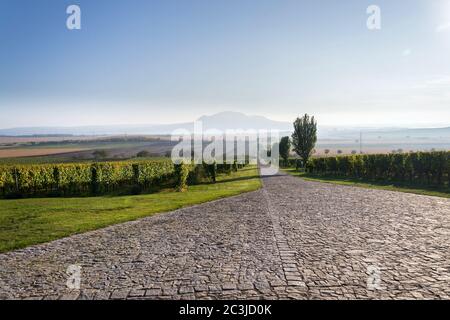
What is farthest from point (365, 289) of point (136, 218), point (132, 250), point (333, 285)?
point (136, 218)

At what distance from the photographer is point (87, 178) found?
90.2 ft

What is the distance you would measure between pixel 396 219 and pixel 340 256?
5603 millimetres

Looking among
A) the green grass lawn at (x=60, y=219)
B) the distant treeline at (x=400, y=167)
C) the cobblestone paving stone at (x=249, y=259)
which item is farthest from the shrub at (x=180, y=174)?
the distant treeline at (x=400, y=167)

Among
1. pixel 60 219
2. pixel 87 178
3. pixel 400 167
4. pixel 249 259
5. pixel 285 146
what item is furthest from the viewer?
pixel 285 146

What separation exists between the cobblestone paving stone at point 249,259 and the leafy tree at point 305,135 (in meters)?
43.4

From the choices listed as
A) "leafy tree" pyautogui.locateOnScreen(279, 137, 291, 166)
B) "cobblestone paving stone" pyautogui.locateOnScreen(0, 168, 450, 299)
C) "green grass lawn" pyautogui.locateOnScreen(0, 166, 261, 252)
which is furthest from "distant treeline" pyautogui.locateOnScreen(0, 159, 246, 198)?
"leafy tree" pyautogui.locateOnScreen(279, 137, 291, 166)

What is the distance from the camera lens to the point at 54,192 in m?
26.1

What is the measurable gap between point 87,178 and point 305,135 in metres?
39.9

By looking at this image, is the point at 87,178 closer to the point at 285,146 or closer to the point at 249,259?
the point at 249,259

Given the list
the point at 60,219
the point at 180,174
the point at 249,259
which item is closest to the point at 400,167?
the point at 180,174

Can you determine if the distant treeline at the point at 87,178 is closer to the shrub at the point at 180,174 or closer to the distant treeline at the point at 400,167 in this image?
the shrub at the point at 180,174

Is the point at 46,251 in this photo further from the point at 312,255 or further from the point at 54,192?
the point at 54,192

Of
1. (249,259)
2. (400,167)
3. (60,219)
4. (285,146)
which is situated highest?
(285,146)

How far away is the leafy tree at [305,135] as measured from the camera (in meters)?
54.2
